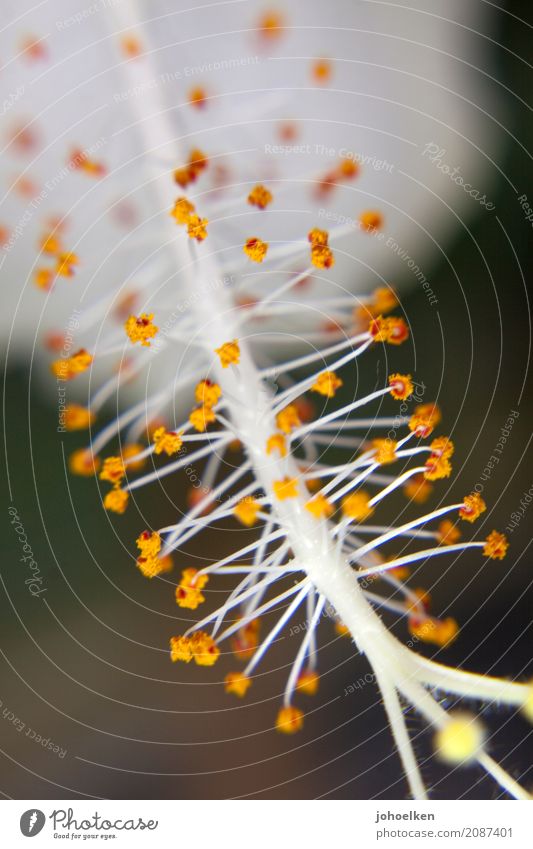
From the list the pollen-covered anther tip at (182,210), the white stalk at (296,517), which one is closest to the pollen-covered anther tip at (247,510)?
the white stalk at (296,517)

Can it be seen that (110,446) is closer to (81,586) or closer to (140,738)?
(81,586)

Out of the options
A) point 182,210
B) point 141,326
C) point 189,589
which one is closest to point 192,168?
point 182,210

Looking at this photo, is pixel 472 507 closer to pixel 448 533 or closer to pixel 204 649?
pixel 448 533

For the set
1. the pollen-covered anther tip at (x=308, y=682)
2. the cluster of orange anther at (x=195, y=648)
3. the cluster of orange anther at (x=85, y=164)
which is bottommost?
the pollen-covered anther tip at (x=308, y=682)

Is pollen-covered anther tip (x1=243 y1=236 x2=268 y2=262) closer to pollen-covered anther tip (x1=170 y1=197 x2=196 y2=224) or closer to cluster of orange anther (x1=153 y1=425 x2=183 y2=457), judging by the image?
pollen-covered anther tip (x1=170 y1=197 x2=196 y2=224)

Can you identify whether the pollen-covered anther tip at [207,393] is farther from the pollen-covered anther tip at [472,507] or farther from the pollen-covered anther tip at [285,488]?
the pollen-covered anther tip at [472,507]

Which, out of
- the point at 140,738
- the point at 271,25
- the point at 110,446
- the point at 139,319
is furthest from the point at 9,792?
the point at 271,25

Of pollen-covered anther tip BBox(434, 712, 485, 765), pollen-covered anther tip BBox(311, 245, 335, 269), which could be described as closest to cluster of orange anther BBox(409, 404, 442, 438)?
pollen-covered anther tip BBox(311, 245, 335, 269)
